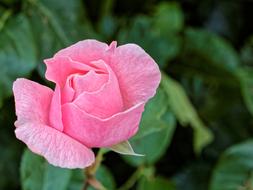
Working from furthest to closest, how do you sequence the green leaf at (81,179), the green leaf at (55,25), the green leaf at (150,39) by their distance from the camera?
the green leaf at (150,39), the green leaf at (55,25), the green leaf at (81,179)

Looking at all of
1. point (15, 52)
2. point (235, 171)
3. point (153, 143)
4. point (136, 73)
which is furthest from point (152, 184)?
point (136, 73)

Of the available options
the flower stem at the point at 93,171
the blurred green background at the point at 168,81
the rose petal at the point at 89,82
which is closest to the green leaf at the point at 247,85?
the blurred green background at the point at 168,81

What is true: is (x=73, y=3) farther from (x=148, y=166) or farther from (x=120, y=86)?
(x=120, y=86)

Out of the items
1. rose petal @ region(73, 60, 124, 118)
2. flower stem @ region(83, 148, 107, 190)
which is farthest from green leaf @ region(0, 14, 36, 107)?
rose petal @ region(73, 60, 124, 118)

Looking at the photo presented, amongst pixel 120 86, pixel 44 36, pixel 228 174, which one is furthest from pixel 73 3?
pixel 120 86

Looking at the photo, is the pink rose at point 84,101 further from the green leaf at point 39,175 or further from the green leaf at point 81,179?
the green leaf at point 81,179

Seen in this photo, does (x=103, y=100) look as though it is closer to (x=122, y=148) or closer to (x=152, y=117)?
(x=122, y=148)

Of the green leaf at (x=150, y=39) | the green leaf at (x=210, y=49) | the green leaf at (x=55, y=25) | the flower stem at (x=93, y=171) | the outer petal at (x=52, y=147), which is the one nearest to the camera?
the outer petal at (x=52, y=147)
